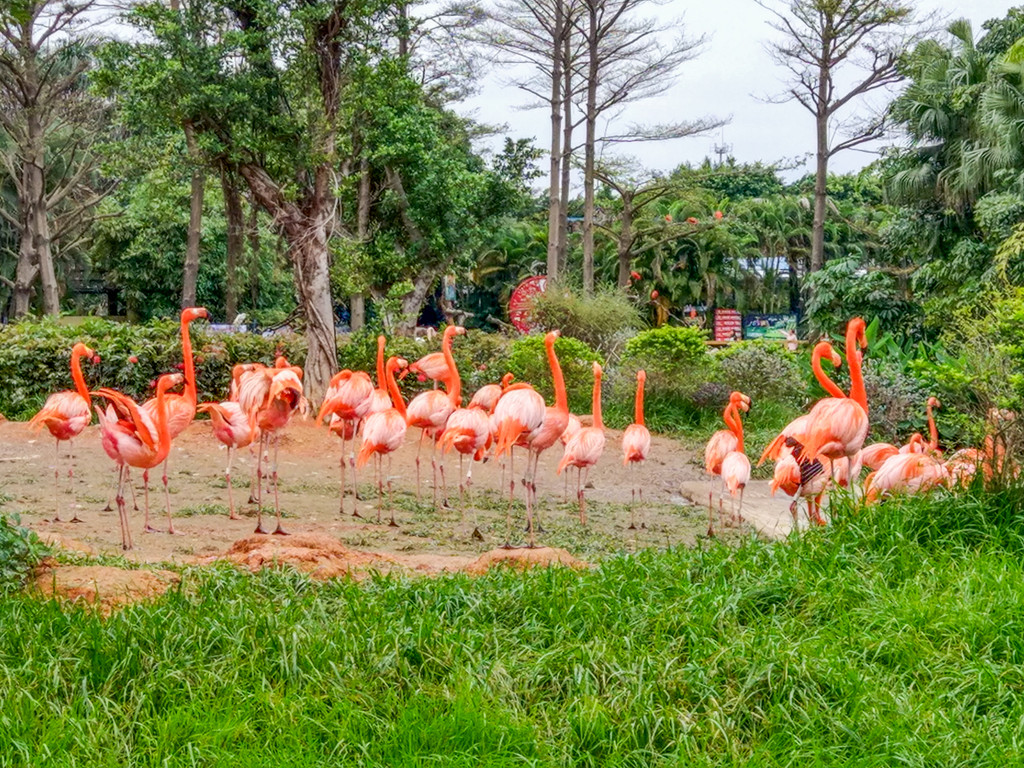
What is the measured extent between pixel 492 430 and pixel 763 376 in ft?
19.4

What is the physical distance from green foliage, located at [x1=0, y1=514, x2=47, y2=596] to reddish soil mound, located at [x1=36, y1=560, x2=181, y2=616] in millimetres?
68

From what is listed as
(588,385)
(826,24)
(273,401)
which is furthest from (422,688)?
(826,24)

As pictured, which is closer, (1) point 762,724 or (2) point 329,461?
(1) point 762,724

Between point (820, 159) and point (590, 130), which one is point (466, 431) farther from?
point (820, 159)

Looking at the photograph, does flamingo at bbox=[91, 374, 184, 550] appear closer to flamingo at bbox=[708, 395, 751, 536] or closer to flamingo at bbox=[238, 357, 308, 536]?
flamingo at bbox=[238, 357, 308, 536]

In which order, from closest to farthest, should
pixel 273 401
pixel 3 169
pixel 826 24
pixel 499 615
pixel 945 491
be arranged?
pixel 499 615 < pixel 945 491 < pixel 273 401 < pixel 826 24 < pixel 3 169

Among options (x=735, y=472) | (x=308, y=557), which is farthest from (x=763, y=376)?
(x=308, y=557)

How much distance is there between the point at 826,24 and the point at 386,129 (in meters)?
9.67

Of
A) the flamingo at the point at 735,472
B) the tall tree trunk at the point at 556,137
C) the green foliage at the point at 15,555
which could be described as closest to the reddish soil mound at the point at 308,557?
the green foliage at the point at 15,555

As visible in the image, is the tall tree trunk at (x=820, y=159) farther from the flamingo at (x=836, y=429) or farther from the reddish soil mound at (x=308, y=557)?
the reddish soil mound at (x=308, y=557)

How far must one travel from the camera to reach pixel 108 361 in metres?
11.2

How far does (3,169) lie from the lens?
25562mm

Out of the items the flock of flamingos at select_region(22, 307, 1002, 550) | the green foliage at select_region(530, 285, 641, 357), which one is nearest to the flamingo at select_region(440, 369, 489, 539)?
the flock of flamingos at select_region(22, 307, 1002, 550)

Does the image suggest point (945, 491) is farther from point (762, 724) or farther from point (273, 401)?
point (273, 401)
